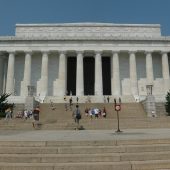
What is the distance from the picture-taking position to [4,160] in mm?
10562

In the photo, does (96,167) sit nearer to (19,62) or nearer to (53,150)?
(53,150)

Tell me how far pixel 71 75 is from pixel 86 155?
162ft

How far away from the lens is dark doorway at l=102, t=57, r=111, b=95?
58906 mm

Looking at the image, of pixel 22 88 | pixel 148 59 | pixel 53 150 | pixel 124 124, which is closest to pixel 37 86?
pixel 22 88

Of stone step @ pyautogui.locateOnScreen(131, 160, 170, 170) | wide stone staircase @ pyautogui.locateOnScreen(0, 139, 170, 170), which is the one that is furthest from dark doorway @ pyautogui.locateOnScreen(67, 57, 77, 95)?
stone step @ pyautogui.locateOnScreen(131, 160, 170, 170)

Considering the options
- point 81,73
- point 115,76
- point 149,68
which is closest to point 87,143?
point 81,73

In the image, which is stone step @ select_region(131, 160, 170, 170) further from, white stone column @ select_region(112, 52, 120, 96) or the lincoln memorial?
white stone column @ select_region(112, 52, 120, 96)

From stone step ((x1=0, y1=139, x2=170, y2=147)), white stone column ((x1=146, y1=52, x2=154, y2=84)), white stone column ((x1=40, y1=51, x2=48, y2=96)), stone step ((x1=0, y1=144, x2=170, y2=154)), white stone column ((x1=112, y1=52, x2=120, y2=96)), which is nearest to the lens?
stone step ((x1=0, y1=144, x2=170, y2=154))

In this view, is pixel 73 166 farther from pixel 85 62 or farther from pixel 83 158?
pixel 85 62

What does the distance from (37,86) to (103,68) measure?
13.8 m

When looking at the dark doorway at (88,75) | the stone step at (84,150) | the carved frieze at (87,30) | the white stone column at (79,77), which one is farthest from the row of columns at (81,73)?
the stone step at (84,150)

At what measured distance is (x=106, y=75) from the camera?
196 feet

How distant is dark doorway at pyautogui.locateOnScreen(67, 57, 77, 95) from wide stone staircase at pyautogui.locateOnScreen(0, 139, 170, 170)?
45834mm

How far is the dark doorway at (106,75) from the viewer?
58.9 m
